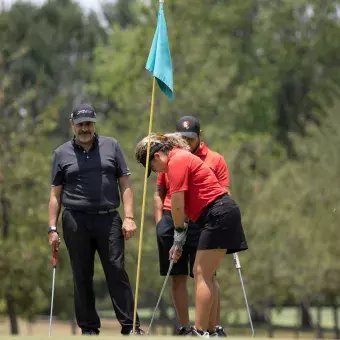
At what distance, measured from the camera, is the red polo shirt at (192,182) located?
476 inches

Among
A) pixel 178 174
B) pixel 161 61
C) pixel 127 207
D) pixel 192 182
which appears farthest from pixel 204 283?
pixel 161 61

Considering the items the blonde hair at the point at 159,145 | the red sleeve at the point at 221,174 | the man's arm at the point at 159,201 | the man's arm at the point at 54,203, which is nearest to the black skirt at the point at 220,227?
the blonde hair at the point at 159,145

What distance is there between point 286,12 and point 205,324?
147ft

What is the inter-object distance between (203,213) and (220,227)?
0.73 feet

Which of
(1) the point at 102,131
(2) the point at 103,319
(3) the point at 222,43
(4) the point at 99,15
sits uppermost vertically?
(4) the point at 99,15

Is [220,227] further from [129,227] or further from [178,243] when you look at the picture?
[129,227]

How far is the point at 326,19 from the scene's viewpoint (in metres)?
56.7

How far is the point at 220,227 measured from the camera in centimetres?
1231

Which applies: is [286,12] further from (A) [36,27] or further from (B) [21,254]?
(B) [21,254]

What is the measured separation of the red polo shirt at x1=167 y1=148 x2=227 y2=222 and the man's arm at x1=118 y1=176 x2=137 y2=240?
2.20 feet

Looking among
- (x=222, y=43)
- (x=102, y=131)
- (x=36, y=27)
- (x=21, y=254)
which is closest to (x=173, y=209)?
(x=21, y=254)

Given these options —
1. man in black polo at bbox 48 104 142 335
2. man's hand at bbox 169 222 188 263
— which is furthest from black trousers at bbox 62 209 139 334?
man's hand at bbox 169 222 188 263

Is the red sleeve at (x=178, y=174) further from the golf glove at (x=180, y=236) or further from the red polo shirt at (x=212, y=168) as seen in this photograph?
the red polo shirt at (x=212, y=168)

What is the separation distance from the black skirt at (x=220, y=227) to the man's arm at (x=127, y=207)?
0.85 meters
